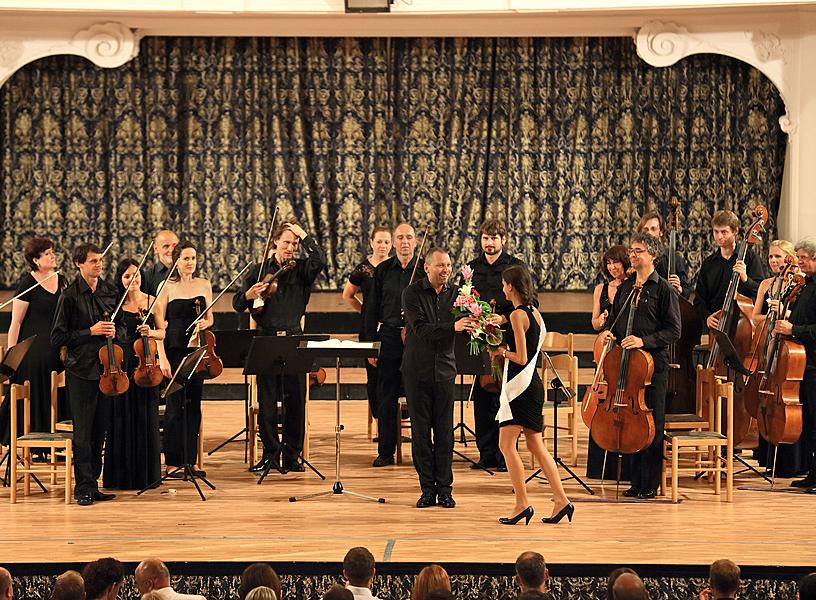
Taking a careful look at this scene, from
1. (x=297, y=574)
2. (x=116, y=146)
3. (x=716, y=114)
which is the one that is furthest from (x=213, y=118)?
(x=297, y=574)

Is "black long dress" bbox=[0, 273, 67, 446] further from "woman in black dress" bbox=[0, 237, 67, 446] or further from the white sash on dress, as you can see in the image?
the white sash on dress

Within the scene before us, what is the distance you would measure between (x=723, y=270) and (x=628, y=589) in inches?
170

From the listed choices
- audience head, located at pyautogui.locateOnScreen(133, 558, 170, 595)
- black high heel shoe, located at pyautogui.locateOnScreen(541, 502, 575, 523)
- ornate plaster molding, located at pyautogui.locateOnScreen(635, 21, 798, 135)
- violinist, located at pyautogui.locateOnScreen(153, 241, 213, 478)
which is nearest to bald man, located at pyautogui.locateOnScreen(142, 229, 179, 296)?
violinist, located at pyautogui.locateOnScreen(153, 241, 213, 478)

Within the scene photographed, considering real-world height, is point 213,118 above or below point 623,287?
above

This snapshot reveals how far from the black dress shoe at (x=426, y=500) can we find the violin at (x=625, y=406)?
0.95 metres

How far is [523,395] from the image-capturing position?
617 cm

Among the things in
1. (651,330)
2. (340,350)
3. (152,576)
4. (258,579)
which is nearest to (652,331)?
(651,330)

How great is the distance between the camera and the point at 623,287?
6949 mm

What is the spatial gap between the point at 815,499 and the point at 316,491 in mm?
2835

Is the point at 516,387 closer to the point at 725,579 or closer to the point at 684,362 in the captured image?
the point at 684,362

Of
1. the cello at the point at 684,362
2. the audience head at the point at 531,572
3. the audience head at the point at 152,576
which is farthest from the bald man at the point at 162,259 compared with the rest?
the audience head at the point at 531,572

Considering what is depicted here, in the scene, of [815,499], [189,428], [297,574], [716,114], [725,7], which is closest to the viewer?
[297,574]

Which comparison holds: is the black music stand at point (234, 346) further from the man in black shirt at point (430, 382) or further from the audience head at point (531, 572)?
the audience head at point (531, 572)

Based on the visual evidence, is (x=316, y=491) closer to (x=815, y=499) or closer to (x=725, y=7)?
(x=815, y=499)
